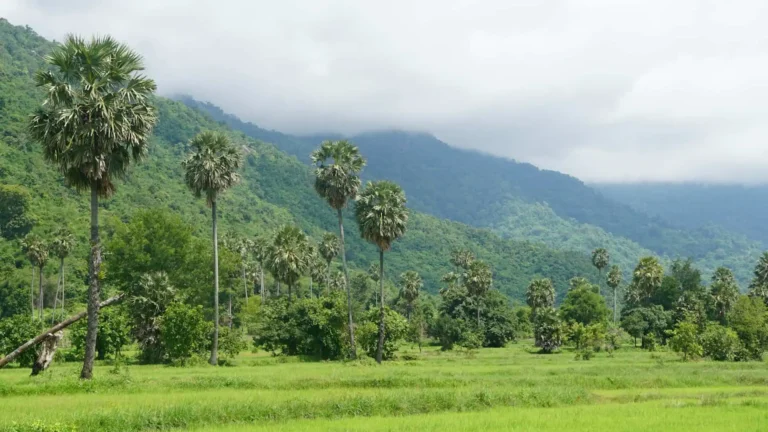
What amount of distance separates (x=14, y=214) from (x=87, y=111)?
90.2m

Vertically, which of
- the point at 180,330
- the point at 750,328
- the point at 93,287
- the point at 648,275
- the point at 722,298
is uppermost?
the point at 648,275

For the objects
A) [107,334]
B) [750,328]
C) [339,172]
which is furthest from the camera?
[750,328]

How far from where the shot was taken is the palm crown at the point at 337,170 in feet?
227

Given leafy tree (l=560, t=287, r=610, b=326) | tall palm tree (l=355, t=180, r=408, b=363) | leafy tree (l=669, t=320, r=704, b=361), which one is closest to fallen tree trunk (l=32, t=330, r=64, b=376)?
tall palm tree (l=355, t=180, r=408, b=363)

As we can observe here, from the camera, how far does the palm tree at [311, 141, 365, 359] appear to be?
6906 cm

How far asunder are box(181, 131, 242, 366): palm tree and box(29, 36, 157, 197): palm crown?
71.6ft

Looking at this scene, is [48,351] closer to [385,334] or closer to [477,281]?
[385,334]

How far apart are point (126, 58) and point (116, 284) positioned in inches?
1706

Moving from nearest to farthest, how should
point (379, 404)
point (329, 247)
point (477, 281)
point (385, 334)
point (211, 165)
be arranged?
1. point (379, 404)
2. point (211, 165)
3. point (385, 334)
4. point (329, 247)
5. point (477, 281)

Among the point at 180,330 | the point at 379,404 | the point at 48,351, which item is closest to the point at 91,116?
the point at 48,351

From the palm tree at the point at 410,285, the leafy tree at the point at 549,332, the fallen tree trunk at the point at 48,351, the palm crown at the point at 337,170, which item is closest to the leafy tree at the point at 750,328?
the leafy tree at the point at 549,332

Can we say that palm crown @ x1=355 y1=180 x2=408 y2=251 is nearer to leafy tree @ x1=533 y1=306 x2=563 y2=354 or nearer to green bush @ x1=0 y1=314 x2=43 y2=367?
leafy tree @ x1=533 y1=306 x2=563 y2=354

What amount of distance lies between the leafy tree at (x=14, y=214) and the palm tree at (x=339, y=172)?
230 feet

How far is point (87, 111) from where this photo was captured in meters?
35.4
